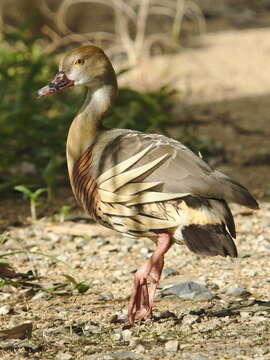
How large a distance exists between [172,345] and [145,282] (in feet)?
1.56

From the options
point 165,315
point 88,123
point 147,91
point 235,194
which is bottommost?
point 165,315

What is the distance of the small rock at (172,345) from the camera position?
363 cm

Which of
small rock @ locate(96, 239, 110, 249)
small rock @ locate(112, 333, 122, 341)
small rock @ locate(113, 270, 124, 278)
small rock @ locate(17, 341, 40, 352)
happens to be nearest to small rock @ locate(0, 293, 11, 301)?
small rock @ locate(113, 270, 124, 278)

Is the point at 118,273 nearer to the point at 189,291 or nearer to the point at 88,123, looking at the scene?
the point at 189,291

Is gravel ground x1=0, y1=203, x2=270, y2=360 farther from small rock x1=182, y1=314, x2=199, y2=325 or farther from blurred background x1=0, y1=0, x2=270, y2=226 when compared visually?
blurred background x1=0, y1=0, x2=270, y2=226

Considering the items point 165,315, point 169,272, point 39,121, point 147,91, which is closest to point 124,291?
point 169,272

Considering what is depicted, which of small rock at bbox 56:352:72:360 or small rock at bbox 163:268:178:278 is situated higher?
small rock at bbox 56:352:72:360

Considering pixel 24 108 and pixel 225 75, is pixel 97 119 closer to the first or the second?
pixel 24 108

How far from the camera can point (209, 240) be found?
377 centimetres

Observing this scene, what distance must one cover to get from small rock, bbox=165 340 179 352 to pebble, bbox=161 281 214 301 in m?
0.78

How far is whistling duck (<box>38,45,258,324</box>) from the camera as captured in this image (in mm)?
3842

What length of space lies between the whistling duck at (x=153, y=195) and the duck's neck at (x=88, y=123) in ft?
0.04

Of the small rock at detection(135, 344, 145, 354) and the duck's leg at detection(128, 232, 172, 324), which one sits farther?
the duck's leg at detection(128, 232, 172, 324)

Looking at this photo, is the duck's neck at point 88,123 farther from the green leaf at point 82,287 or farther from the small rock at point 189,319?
the small rock at point 189,319
